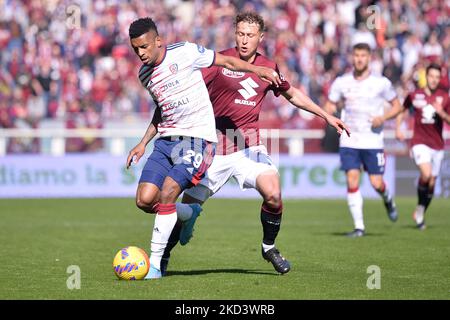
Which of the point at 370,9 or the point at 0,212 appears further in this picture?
the point at 370,9

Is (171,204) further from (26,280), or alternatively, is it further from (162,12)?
(162,12)

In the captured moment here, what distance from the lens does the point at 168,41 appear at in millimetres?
26953

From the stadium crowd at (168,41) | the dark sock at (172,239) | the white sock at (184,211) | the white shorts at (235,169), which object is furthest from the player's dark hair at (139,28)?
the stadium crowd at (168,41)

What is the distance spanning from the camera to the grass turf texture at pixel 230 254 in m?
8.50

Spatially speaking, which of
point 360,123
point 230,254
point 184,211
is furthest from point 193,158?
point 360,123

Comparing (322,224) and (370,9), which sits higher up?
(370,9)

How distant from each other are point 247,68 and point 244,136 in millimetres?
1188

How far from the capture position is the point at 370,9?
2597 centimetres

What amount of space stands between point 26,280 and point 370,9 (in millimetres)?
18488

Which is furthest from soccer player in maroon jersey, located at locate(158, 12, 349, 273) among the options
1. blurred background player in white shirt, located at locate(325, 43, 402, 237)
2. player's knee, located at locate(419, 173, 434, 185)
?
player's knee, located at locate(419, 173, 434, 185)

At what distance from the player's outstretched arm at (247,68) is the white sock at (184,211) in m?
1.43

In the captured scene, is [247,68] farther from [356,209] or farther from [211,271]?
[356,209]

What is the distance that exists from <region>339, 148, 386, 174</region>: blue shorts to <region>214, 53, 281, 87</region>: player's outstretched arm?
17.9ft
